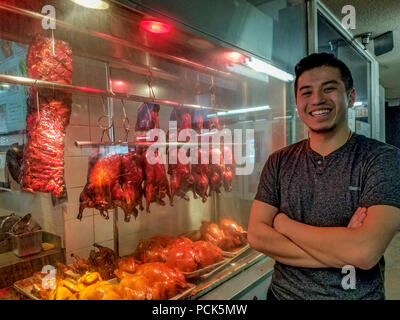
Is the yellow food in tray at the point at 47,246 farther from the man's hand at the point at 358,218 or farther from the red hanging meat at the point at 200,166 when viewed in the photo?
the man's hand at the point at 358,218

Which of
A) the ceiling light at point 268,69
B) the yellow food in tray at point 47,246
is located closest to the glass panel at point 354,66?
the ceiling light at point 268,69

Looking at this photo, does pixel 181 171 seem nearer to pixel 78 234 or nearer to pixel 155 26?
pixel 78 234

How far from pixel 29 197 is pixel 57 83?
3.11ft

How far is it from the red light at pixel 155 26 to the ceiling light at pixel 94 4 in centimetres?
25

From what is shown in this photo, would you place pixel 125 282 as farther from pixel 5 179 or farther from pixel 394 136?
pixel 394 136

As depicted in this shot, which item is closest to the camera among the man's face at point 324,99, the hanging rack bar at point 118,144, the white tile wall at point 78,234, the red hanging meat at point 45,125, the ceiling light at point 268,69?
the man's face at point 324,99

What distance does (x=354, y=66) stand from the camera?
433 cm

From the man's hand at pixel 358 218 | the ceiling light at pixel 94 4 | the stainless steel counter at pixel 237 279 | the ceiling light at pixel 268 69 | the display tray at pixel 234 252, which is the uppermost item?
the ceiling light at pixel 94 4

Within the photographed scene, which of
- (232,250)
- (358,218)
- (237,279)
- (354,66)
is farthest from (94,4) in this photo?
(354,66)

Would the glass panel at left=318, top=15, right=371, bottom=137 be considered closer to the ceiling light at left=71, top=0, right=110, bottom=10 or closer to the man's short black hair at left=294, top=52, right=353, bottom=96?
the man's short black hair at left=294, top=52, right=353, bottom=96

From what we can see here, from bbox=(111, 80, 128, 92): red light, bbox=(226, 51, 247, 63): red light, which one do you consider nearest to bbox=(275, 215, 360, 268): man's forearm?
bbox=(226, 51, 247, 63): red light

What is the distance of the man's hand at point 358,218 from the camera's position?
1.23m

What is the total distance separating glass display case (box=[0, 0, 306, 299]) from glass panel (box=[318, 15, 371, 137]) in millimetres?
739

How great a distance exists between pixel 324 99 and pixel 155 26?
1.18 meters
